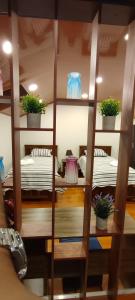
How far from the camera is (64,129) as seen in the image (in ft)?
19.8

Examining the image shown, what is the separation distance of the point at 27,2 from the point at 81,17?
0.38 metres

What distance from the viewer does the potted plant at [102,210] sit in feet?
5.23

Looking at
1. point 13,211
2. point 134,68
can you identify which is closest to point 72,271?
point 13,211

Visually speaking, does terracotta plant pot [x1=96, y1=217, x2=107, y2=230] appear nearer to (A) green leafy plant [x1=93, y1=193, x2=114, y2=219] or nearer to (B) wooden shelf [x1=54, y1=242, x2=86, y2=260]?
(A) green leafy plant [x1=93, y1=193, x2=114, y2=219]

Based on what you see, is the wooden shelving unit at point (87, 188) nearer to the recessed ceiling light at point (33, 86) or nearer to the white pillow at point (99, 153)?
the recessed ceiling light at point (33, 86)

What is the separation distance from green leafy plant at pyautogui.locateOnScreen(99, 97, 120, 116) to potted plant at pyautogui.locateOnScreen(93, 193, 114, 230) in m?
0.67

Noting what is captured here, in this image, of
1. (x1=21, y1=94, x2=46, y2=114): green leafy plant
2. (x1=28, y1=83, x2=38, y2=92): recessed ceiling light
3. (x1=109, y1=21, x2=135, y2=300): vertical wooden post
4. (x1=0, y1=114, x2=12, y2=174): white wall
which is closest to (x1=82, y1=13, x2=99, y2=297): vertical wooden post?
(x1=109, y1=21, x2=135, y2=300): vertical wooden post

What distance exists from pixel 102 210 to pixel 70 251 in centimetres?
44

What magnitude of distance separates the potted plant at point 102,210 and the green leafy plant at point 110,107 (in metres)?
0.67

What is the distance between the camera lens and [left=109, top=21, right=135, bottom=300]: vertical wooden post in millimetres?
1439

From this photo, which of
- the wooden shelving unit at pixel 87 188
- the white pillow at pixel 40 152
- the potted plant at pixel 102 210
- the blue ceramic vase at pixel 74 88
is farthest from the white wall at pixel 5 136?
the potted plant at pixel 102 210

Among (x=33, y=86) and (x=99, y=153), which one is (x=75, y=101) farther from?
(x=99, y=153)

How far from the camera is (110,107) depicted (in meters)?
1.56

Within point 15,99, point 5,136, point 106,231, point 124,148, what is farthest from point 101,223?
point 5,136
